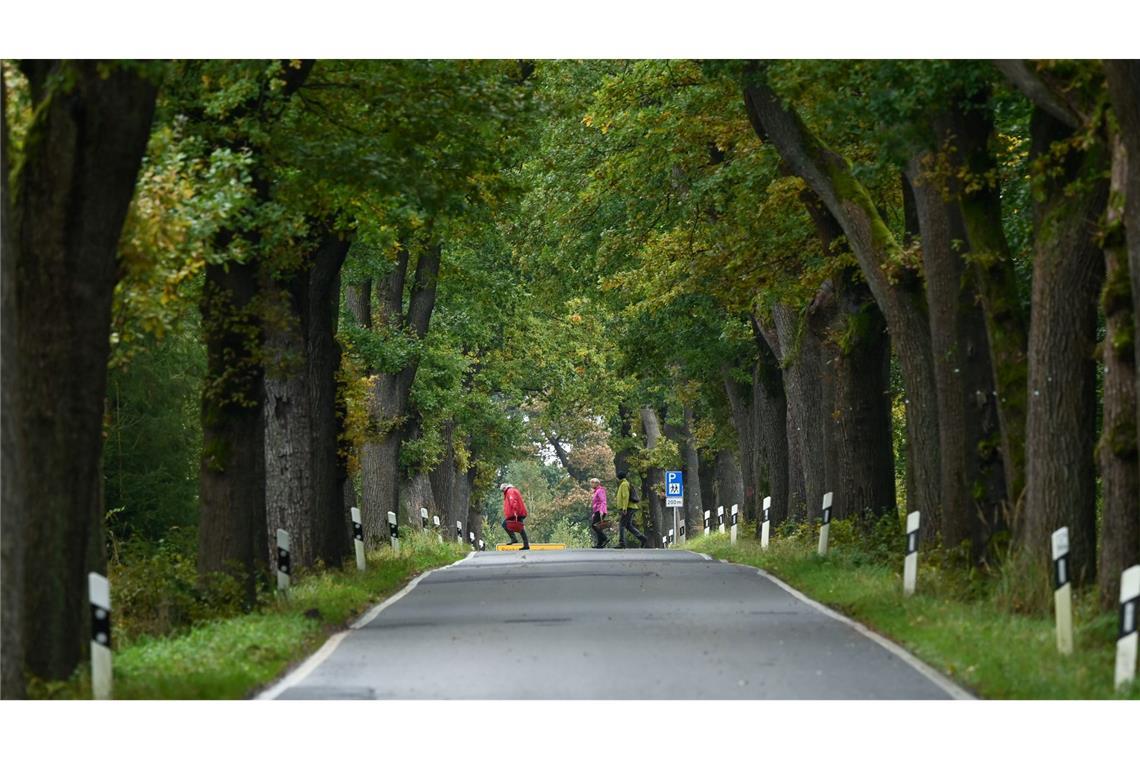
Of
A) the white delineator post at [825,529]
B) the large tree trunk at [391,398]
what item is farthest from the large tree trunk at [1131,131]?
the large tree trunk at [391,398]

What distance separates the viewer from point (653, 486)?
217 ft

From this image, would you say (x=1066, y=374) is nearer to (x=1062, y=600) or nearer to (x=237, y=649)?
(x=1062, y=600)

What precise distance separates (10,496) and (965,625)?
25.6 feet

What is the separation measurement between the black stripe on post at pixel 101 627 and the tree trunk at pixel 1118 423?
7748 mm

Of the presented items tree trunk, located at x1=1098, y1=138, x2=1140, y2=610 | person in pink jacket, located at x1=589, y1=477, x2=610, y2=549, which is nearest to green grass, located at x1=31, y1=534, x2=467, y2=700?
tree trunk, located at x1=1098, y1=138, x2=1140, y2=610

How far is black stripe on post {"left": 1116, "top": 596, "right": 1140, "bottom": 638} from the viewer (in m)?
12.1

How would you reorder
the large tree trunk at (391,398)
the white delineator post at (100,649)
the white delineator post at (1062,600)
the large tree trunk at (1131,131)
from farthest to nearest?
the large tree trunk at (391,398), the white delineator post at (1062,600), the large tree trunk at (1131,131), the white delineator post at (100,649)

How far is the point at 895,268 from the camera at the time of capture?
23.0m

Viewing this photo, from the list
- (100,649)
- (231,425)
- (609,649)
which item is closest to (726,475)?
(231,425)

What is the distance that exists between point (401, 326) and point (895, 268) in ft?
56.6

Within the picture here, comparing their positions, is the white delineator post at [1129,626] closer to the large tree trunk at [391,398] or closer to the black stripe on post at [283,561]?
the black stripe on post at [283,561]

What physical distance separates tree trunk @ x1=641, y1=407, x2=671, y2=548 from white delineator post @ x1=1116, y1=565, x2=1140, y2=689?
50.6 metres

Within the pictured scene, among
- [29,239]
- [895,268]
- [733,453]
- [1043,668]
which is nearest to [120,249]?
[29,239]

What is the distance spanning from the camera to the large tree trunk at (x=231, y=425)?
791 inches
